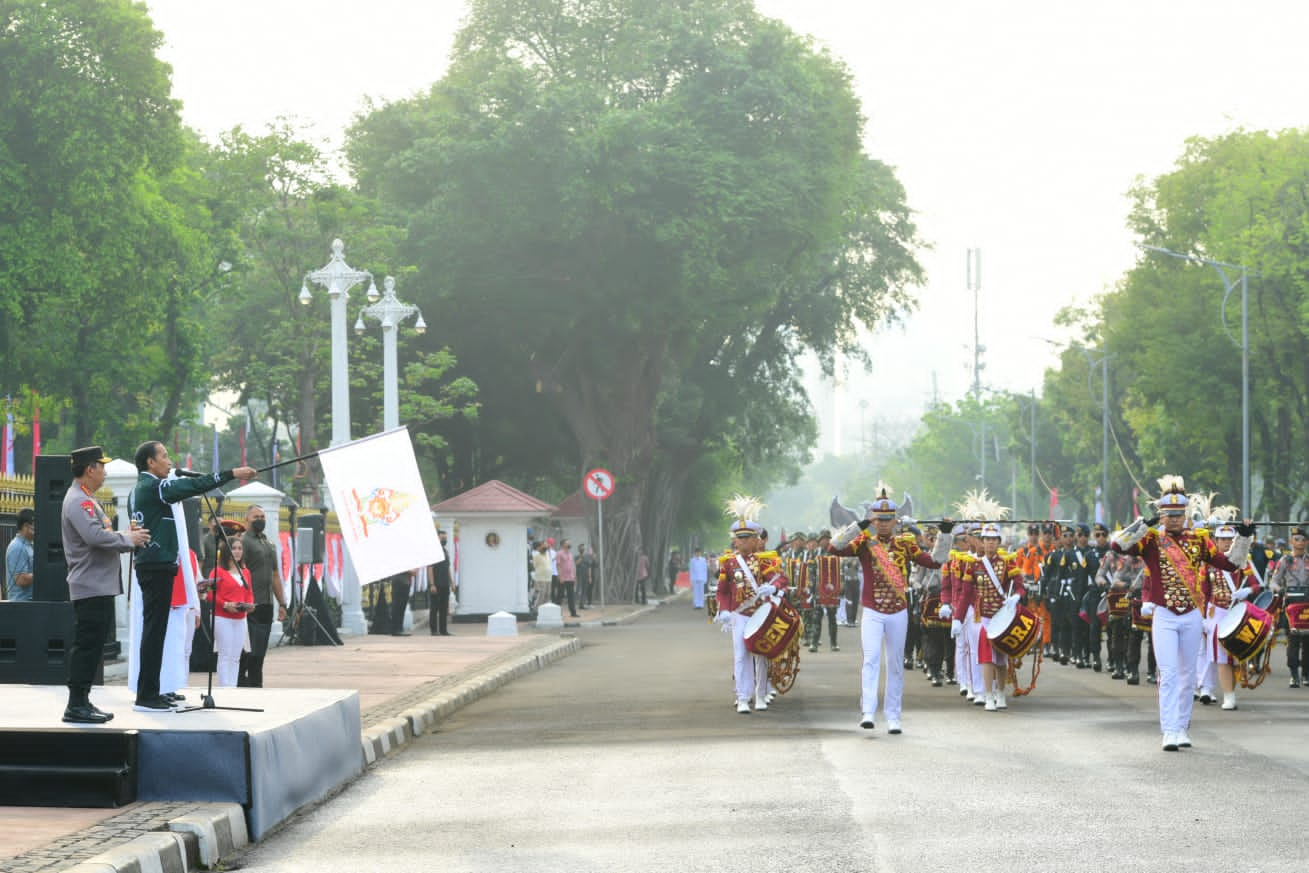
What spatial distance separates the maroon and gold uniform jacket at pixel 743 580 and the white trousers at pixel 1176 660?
14.1ft

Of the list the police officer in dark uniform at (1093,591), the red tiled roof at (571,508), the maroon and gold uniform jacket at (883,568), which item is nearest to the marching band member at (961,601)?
the maroon and gold uniform jacket at (883,568)

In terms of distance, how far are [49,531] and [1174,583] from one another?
8.85m

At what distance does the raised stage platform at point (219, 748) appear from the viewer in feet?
34.5

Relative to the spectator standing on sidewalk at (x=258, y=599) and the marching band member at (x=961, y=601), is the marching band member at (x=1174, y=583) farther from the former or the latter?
the spectator standing on sidewalk at (x=258, y=599)

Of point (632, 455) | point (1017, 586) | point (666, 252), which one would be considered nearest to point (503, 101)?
point (666, 252)

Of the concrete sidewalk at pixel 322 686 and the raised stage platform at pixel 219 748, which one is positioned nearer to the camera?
the concrete sidewalk at pixel 322 686

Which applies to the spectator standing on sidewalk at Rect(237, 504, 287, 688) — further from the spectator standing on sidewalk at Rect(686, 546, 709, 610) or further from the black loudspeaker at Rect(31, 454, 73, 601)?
the spectator standing on sidewalk at Rect(686, 546, 709, 610)

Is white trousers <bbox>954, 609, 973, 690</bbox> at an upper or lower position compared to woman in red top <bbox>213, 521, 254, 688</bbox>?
lower

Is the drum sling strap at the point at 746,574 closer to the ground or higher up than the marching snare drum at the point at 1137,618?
higher up

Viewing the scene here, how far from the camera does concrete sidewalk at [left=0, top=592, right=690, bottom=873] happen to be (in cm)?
897

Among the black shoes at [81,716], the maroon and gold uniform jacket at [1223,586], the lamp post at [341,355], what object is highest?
the lamp post at [341,355]

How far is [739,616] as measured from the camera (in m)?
18.3

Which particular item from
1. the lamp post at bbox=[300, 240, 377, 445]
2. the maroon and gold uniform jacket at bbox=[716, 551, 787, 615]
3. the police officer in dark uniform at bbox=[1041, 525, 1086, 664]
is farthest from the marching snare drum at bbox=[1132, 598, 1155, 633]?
the lamp post at bbox=[300, 240, 377, 445]

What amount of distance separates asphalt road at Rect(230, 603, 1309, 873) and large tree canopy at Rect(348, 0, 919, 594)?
30066 mm
